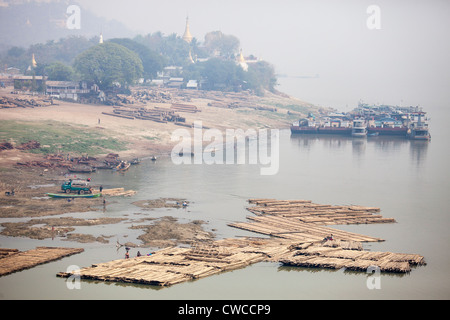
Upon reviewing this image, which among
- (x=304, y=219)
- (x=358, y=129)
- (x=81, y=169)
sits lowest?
(x=304, y=219)

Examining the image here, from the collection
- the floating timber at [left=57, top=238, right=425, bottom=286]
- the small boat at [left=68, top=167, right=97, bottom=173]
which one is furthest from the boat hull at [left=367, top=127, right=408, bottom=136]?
the floating timber at [left=57, top=238, right=425, bottom=286]

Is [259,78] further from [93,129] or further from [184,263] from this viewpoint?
[184,263]

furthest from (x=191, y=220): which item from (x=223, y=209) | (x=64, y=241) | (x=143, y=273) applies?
(x=143, y=273)

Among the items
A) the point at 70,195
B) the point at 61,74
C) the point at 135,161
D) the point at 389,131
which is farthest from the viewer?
the point at 61,74

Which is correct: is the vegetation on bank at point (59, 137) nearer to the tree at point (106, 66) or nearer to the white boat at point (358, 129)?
the tree at point (106, 66)

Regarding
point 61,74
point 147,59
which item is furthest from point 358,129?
point 147,59

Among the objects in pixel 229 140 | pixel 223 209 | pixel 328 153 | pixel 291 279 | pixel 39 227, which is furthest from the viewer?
pixel 229 140

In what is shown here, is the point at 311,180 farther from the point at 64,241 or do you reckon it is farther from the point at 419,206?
the point at 64,241
